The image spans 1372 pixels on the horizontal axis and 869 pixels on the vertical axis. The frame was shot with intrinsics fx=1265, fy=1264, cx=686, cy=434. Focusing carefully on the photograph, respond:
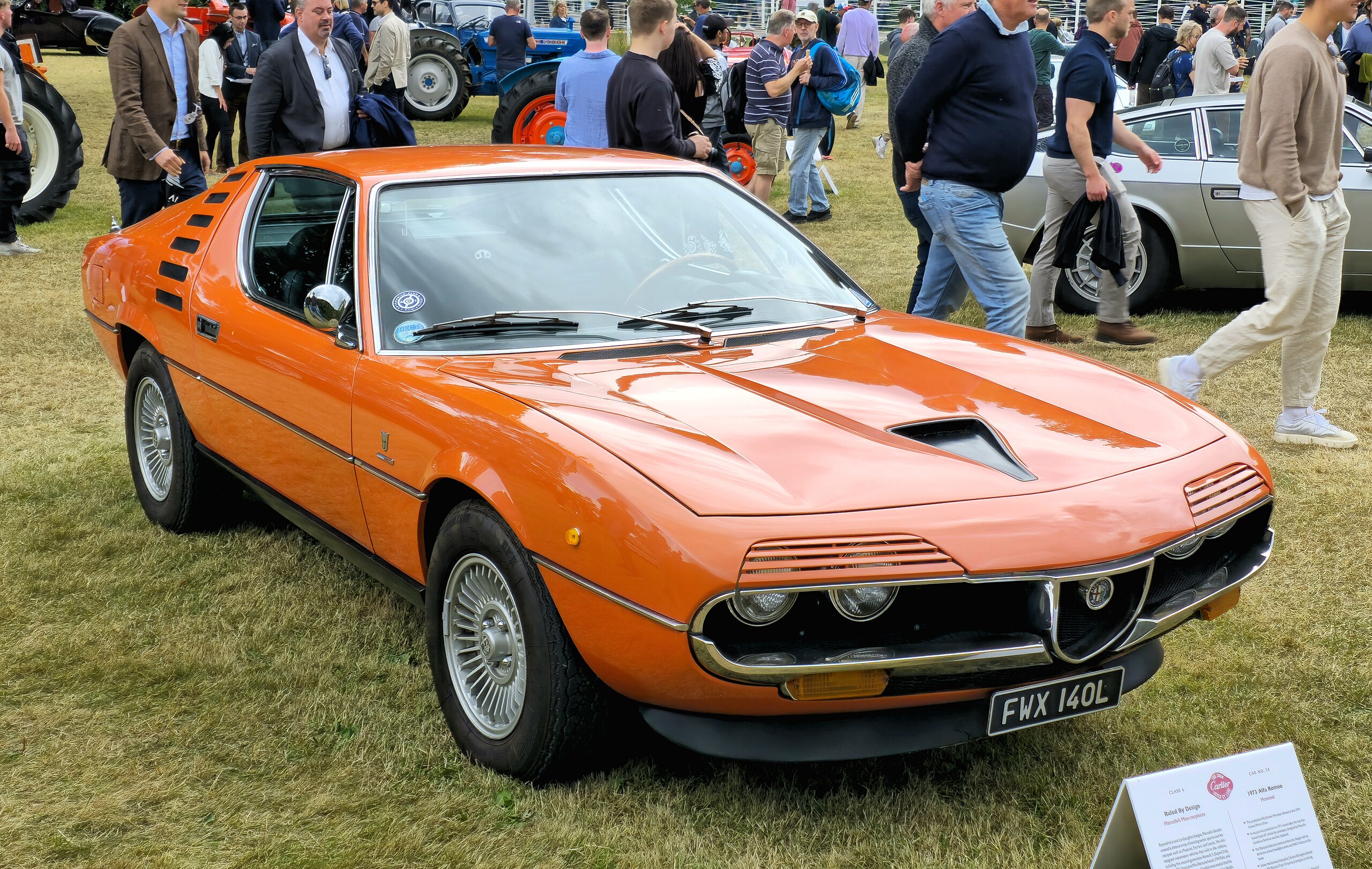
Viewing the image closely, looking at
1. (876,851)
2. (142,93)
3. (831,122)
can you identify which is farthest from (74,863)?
(831,122)

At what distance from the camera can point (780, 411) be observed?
2920 millimetres

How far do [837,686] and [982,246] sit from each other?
3.47 metres

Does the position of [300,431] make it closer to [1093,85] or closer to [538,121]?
[1093,85]

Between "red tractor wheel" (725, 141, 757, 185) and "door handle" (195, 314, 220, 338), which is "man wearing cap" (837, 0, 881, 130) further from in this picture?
"door handle" (195, 314, 220, 338)

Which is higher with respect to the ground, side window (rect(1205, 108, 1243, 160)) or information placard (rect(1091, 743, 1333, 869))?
side window (rect(1205, 108, 1243, 160))

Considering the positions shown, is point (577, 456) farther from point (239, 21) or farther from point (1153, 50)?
point (1153, 50)

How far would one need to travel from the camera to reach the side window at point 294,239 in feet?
12.8

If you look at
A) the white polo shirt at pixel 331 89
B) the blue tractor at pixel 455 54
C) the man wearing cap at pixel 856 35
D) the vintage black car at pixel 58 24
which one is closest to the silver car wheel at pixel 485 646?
the white polo shirt at pixel 331 89

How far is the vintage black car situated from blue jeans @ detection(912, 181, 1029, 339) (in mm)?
16170

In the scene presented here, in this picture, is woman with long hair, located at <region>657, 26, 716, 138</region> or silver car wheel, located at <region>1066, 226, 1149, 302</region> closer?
silver car wheel, located at <region>1066, 226, 1149, 302</region>

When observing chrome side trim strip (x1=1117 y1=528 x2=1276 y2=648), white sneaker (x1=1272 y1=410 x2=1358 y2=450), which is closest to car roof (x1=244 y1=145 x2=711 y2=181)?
chrome side trim strip (x1=1117 y1=528 x2=1276 y2=648)

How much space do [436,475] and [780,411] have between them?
0.83 metres

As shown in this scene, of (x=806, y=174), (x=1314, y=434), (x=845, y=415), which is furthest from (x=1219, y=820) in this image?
(x=806, y=174)

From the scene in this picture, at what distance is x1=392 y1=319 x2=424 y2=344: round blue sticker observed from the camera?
3387 mm
